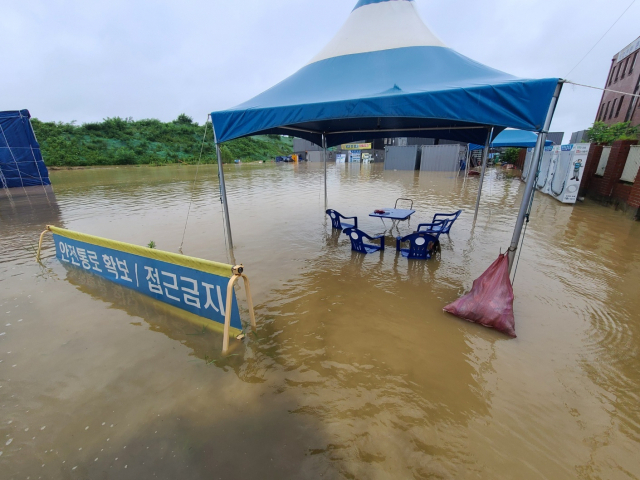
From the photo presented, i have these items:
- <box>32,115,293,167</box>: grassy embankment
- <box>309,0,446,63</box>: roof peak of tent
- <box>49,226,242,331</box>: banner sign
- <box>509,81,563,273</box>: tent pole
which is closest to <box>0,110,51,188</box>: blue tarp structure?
<box>49,226,242,331</box>: banner sign

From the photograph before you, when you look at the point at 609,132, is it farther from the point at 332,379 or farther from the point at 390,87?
the point at 332,379

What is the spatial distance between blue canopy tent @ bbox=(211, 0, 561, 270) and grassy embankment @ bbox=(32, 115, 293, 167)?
4022cm

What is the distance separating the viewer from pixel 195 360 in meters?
2.85

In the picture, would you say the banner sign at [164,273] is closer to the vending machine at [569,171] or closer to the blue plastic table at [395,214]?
the blue plastic table at [395,214]

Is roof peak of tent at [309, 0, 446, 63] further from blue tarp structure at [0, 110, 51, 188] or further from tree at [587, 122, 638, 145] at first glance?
tree at [587, 122, 638, 145]

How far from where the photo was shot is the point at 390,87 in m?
3.89

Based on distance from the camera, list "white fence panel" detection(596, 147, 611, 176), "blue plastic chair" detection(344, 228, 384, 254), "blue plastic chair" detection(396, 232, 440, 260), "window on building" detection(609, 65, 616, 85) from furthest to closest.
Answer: "window on building" detection(609, 65, 616, 85) < "white fence panel" detection(596, 147, 611, 176) < "blue plastic chair" detection(344, 228, 384, 254) < "blue plastic chair" detection(396, 232, 440, 260)

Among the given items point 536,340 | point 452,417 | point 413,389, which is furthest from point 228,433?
point 536,340

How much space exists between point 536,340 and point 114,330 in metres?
4.84

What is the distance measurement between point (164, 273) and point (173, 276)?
167 millimetres

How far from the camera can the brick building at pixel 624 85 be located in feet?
81.5

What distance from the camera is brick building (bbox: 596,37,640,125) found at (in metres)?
24.8

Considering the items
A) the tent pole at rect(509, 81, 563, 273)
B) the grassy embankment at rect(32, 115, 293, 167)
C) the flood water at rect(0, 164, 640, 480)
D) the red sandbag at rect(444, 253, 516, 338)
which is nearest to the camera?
the flood water at rect(0, 164, 640, 480)

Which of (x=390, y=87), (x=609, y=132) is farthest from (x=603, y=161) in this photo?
(x=609, y=132)
